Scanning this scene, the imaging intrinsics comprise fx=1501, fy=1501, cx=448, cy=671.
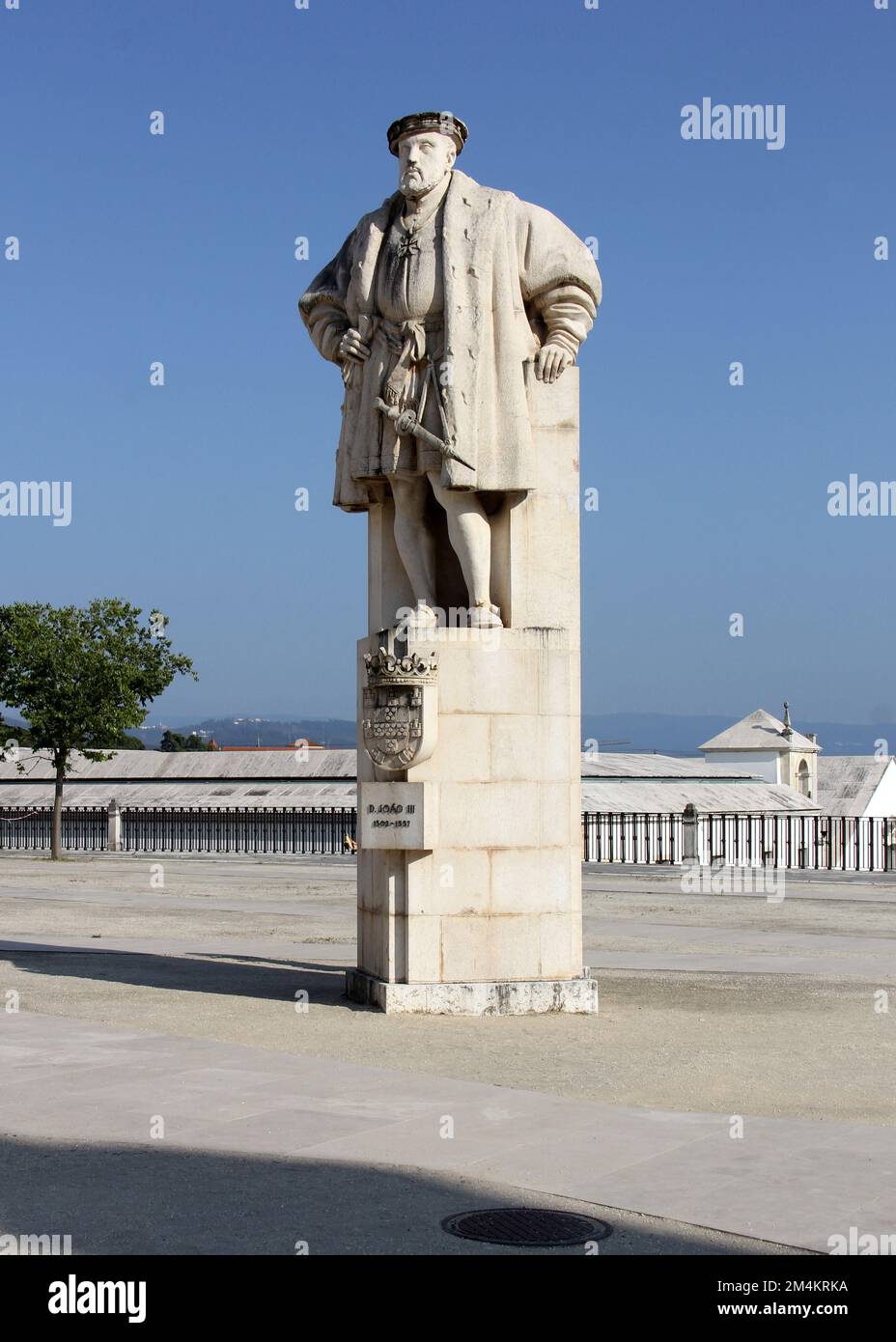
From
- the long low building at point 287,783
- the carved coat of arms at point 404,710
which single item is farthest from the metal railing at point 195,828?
the carved coat of arms at point 404,710

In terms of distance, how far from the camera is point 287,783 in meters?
44.5

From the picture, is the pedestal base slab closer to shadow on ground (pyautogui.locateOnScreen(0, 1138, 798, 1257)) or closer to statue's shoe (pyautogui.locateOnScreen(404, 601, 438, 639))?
statue's shoe (pyautogui.locateOnScreen(404, 601, 438, 639))

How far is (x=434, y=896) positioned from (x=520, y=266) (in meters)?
4.88

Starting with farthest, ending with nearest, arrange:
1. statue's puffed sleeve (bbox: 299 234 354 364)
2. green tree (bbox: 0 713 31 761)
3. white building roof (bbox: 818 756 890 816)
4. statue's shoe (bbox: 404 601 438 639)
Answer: white building roof (bbox: 818 756 890 816), green tree (bbox: 0 713 31 761), statue's puffed sleeve (bbox: 299 234 354 364), statue's shoe (bbox: 404 601 438 639)

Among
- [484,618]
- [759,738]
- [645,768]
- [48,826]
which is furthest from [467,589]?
[759,738]

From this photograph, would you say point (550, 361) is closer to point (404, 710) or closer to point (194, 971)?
point (404, 710)

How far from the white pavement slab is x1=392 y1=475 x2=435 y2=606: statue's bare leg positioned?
13.6 feet

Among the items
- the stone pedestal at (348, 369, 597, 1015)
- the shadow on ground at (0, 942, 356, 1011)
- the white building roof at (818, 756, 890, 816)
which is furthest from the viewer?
the white building roof at (818, 756, 890, 816)

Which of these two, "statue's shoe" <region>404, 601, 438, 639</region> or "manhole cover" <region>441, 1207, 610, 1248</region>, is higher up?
"statue's shoe" <region>404, 601, 438, 639</region>

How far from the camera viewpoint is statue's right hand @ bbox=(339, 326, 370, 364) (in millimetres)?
11703

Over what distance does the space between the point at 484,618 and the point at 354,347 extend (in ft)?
7.77

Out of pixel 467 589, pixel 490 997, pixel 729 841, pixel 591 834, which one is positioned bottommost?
pixel 729 841

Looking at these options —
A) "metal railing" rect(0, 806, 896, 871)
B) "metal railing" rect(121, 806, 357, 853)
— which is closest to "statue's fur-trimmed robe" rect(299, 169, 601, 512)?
"metal railing" rect(0, 806, 896, 871)
